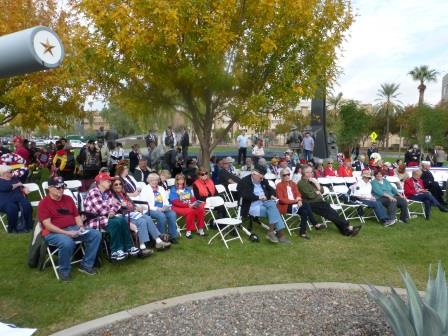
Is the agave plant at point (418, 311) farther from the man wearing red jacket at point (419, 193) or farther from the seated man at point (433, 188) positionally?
the seated man at point (433, 188)

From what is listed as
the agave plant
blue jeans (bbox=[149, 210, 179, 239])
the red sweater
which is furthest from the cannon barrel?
the red sweater

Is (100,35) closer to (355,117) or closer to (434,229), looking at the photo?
(434,229)

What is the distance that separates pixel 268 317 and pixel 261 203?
369 centimetres

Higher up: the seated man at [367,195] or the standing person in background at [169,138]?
the standing person in background at [169,138]

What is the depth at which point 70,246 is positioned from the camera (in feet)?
17.3

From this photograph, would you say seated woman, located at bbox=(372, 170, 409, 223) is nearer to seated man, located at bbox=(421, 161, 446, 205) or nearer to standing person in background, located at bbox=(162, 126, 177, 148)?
seated man, located at bbox=(421, 161, 446, 205)

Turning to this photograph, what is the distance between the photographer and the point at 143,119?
40.1 ft

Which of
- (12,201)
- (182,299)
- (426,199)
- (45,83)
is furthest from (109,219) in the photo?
(426,199)

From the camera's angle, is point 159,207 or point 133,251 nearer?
point 133,251

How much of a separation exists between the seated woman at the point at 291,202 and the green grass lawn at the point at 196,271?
415mm

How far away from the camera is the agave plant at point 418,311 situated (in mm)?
2941

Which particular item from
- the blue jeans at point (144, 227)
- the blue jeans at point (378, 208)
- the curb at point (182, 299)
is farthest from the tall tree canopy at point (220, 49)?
the curb at point (182, 299)

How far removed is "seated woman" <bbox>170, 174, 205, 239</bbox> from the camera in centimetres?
743

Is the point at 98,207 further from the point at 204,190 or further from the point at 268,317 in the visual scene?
the point at 268,317
